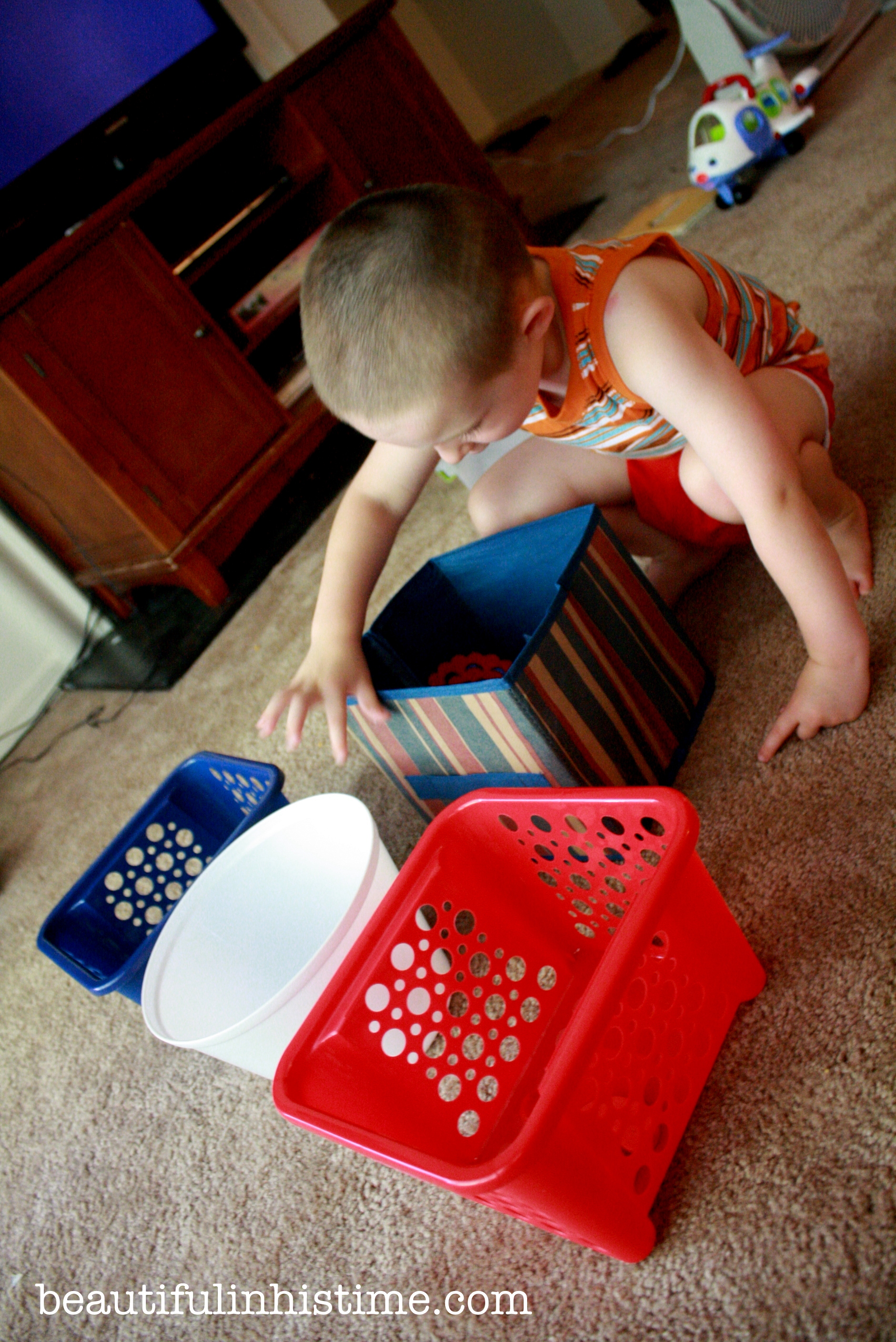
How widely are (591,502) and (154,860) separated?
0.60 m

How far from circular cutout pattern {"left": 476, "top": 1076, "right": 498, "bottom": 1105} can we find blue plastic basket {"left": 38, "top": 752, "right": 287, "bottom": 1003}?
32 cm

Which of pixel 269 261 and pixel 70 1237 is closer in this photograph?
pixel 70 1237

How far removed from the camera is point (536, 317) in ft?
2.05

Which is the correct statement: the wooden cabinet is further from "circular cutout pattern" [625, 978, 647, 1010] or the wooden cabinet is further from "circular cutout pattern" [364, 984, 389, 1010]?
"circular cutout pattern" [625, 978, 647, 1010]

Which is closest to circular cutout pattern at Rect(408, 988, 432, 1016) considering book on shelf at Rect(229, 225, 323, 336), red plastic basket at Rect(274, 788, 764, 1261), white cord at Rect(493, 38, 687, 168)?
red plastic basket at Rect(274, 788, 764, 1261)

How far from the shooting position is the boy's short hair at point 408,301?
1.85ft

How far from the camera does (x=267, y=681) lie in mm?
1251

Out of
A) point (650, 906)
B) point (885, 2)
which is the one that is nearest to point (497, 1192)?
point (650, 906)

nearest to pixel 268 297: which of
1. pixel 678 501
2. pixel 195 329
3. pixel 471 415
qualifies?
pixel 195 329

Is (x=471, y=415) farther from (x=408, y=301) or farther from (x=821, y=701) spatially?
(x=821, y=701)

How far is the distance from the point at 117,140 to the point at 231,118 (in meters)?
0.23

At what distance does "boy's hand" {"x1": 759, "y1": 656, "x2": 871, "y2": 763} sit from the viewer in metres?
0.65

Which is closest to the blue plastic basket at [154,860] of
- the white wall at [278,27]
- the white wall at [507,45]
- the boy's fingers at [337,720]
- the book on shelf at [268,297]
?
the boy's fingers at [337,720]

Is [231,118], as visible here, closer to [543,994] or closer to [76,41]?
[76,41]
